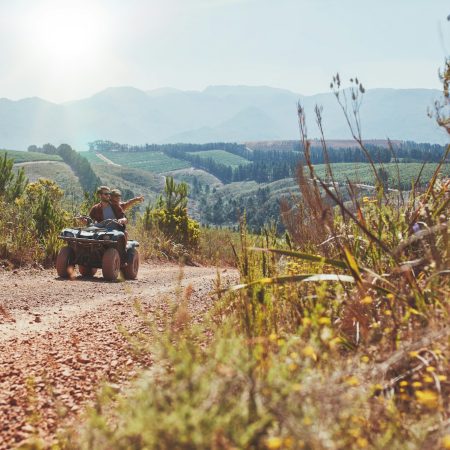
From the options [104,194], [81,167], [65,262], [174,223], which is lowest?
[174,223]

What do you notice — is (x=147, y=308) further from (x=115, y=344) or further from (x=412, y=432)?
(x=412, y=432)

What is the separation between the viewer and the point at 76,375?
11.2 feet

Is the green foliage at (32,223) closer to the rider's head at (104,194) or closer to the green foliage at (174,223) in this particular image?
the rider's head at (104,194)

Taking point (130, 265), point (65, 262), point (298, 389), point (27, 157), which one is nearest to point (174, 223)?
point (130, 265)

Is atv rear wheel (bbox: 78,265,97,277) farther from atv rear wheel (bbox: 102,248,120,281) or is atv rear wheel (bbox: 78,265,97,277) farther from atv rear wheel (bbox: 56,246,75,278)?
atv rear wheel (bbox: 102,248,120,281)

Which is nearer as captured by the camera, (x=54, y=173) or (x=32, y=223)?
(x=32, y=223)

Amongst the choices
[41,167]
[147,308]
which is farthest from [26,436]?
[41,167]

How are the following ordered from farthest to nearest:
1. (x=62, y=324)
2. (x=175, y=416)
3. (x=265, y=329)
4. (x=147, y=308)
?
(x=147, y=308) < (x=62, y=324) < (x=265, y=329) < (x=175, y=416)

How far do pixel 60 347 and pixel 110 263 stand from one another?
478 centimetres

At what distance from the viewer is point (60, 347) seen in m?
4.18

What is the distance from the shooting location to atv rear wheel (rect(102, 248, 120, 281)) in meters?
8.88

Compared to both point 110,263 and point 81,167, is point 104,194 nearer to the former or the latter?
point 110,263

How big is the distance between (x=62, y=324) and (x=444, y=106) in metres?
3.93

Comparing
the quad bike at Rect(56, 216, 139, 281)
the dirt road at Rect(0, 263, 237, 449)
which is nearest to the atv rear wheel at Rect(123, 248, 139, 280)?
the quad bike at Rect(56, 216, 139, 281)
